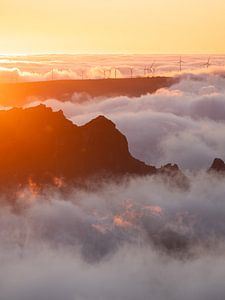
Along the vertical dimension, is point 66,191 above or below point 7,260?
above

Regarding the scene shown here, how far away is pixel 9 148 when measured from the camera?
13738 centimetres

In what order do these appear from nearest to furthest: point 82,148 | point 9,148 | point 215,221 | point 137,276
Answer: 1. point 9,148
2. point 82,148
3. point 137,276
4. point 215,221

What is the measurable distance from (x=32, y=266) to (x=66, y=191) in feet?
69.5

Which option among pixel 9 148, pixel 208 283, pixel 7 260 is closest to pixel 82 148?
pixel 9 148

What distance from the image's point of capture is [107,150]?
149625 millimetres

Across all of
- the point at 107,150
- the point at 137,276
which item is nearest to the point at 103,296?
the point at 137,276

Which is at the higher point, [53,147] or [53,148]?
[53,147]

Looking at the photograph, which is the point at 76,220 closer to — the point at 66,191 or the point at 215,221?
the point at 66,191

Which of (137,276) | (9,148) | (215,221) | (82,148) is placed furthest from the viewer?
(215,221)

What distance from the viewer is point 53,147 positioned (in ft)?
473

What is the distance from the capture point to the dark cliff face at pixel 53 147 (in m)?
138

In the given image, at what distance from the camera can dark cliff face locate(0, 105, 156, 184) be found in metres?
138

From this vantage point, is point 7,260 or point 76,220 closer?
point 7,260

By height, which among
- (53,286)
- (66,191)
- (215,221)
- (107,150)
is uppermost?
(107,150)
